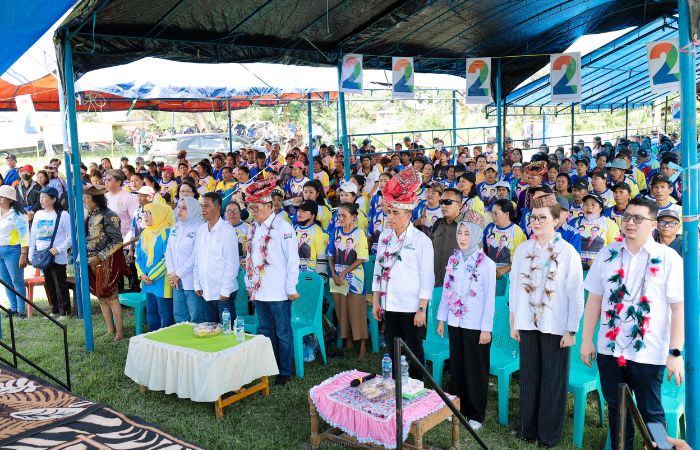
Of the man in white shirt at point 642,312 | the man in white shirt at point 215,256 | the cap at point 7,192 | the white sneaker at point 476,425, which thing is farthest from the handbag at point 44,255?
the man in white shirt at point 642,312

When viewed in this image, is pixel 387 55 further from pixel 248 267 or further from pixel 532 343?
pixel 532 343

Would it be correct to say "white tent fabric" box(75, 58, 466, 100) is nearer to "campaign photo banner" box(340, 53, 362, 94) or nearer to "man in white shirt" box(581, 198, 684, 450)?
"campaign photo banner" box(340, 53, 362, 94)

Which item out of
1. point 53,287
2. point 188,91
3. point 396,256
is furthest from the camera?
point 188,91

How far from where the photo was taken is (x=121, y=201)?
9297 mm

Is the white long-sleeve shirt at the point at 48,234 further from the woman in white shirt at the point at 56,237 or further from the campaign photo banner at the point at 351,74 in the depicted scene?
the campaign photo banner at the point at 351,74

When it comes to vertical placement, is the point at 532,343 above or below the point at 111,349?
above

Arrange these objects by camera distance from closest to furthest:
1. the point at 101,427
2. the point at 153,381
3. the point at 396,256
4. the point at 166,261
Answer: the point at 101,427 → the point at 396,256 → the point at 153,381 → the point at 166,261

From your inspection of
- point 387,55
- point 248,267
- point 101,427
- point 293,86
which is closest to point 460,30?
point 387,55

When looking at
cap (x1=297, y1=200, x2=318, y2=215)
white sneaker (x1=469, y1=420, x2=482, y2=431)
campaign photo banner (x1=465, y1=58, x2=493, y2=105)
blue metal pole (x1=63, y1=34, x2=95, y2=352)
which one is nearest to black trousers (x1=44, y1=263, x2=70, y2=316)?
blue metal pole (x1=63, y1=34, x2=95, y2=352)

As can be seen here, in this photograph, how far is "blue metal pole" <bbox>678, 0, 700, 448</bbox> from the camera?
3.52 metres

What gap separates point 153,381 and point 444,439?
8.43ft

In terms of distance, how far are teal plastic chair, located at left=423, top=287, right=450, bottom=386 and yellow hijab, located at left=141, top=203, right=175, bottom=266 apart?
3.09 metres

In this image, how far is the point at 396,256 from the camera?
5094mm

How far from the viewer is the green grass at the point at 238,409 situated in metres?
4.80
